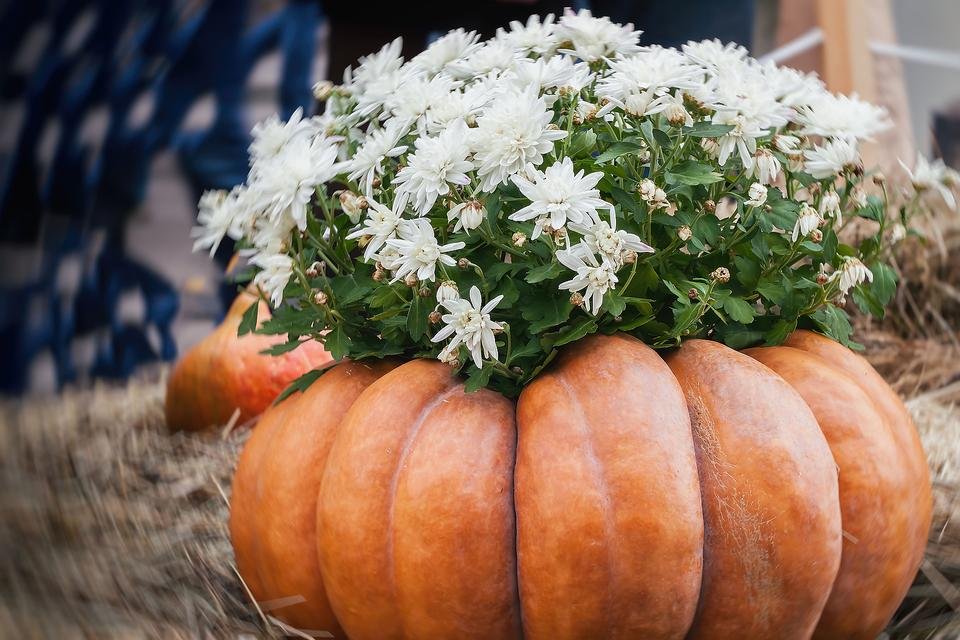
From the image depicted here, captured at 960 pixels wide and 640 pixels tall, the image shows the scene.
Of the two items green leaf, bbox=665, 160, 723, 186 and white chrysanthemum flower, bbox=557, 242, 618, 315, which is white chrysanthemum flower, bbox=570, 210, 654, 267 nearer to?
white chrysanthemum flower, bbox=557, 242, 618, 315

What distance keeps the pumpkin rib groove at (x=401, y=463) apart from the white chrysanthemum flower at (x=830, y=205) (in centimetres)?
60

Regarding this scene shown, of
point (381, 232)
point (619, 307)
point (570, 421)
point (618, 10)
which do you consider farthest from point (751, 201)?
point (618, 10)

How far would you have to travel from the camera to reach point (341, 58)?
3174 millimetres

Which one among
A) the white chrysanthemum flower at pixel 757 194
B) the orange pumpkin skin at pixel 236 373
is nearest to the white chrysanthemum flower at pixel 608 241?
the white chrysanthemum flower at pixel 757 194

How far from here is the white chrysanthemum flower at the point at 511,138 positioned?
1043mm

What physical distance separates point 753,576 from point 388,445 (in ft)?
1.63

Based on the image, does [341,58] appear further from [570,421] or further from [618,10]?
[570,421]

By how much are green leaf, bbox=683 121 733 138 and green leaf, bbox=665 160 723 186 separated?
4 cm

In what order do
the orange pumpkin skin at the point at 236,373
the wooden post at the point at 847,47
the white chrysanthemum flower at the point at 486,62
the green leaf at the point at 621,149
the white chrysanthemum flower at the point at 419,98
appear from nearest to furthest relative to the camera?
1. the green leaf at the point at 621,149
2. the white chrysanthemum flower at the point at 419,98
3. the white chrysanthemum flower at the point at 486,62
4. the orange pumpkin skin at the point at 236,373
5. the wooden post at the point at 847,47

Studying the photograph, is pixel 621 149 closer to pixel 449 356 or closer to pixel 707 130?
pixel 707 130

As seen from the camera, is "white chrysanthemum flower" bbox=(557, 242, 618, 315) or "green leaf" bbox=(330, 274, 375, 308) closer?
"white chrysanthemum flower" bbox=(557, 242, 618, 315)

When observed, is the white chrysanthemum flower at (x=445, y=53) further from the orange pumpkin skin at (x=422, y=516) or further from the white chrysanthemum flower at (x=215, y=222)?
the orange pumpkin skin at (x=422, y=516)

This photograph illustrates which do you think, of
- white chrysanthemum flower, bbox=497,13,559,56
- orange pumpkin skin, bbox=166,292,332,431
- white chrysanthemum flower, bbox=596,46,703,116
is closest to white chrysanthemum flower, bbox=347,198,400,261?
white chrysanthemum flower, bbox=596,46,703,116

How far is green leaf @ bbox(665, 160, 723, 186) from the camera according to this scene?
110 centimetres
